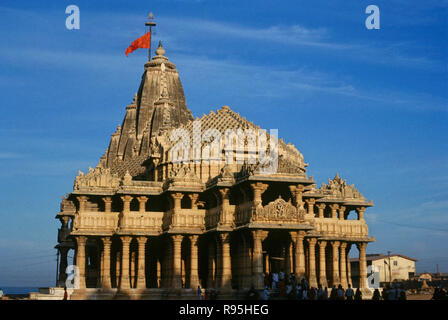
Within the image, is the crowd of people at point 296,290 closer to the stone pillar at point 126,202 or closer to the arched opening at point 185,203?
the arched opening at point 185,203

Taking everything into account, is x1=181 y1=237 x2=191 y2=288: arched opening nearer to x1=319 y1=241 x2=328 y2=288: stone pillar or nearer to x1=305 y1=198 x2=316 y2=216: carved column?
x1=305 y1=198 x2=316 y2=216: carved column

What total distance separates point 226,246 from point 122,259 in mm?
9830

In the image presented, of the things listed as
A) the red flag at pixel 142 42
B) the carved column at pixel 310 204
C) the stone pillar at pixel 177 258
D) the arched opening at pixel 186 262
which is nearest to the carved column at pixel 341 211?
the carved column at pixel 310 204

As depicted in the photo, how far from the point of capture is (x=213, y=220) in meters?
57.7

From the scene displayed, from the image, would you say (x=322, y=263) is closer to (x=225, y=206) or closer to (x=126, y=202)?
(x=225, y=206)

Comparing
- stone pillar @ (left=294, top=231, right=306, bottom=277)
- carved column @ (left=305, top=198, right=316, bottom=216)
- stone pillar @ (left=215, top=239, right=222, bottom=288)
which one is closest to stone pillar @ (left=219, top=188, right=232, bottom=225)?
stone pillar @ (left=215, top=239, right=222, bottom=288)

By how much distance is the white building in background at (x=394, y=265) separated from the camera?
→ 109 m

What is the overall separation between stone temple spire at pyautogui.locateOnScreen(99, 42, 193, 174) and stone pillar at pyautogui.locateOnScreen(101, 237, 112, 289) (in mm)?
26245

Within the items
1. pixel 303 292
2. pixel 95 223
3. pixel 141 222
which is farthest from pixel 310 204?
pixel 95 223

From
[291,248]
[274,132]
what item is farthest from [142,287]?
[274,132]

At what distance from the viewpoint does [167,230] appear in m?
58.8

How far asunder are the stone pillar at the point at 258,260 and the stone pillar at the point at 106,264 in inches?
584

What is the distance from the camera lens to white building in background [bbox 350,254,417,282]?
10938cm

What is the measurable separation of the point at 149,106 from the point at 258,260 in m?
43.3
